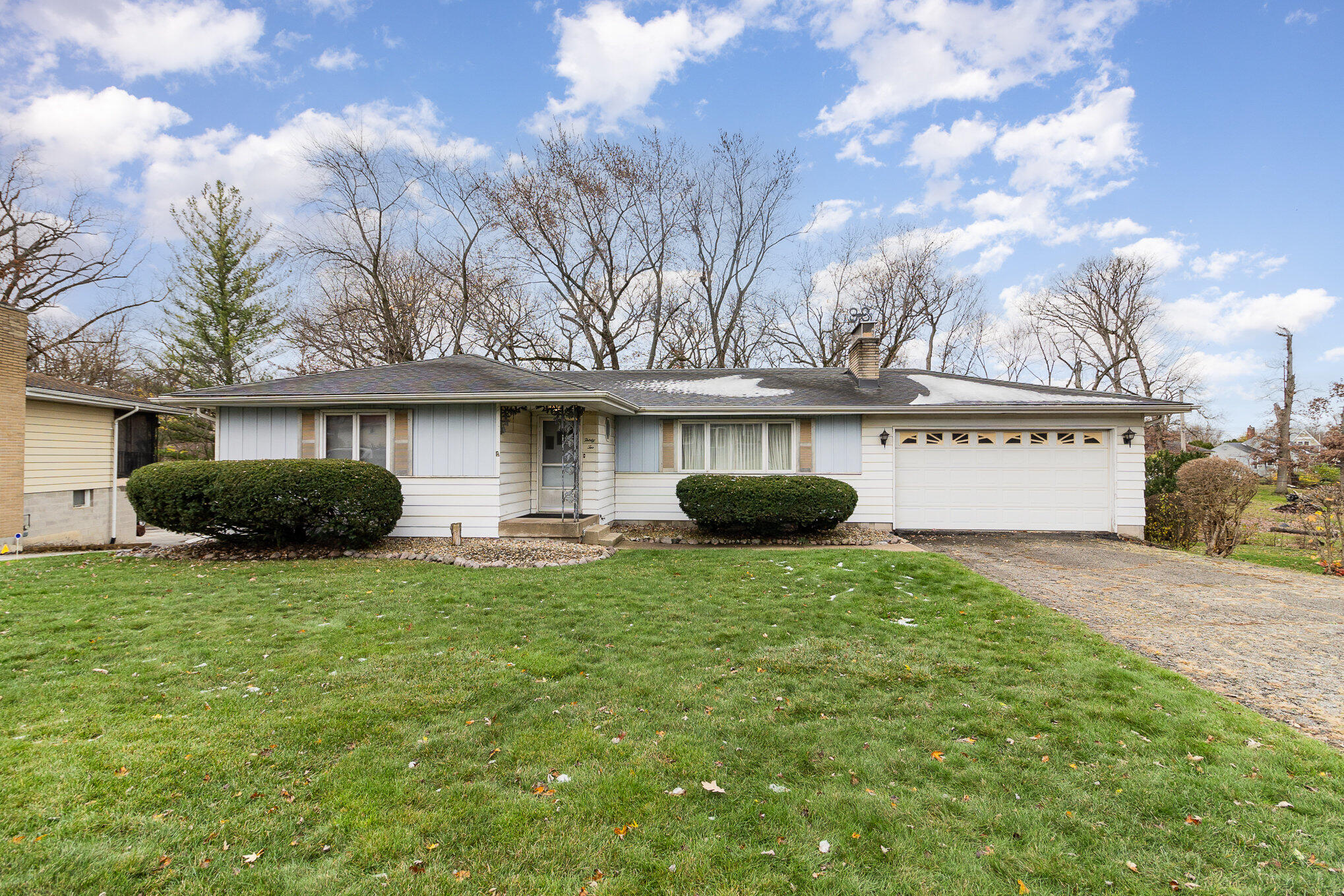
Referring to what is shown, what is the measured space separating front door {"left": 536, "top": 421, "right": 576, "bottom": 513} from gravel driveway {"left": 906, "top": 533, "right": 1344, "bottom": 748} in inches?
277

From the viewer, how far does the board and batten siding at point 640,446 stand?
1202 centimetres

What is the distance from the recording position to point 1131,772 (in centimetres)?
292

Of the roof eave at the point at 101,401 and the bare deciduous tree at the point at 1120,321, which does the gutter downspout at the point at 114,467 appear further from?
the bare deciduous tree at the point at 1120,321

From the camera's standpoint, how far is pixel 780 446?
38.5ft

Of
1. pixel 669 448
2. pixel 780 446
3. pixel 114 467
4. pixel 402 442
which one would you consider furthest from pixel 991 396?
pixel 114 467

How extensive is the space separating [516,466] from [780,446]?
5287 millimetres

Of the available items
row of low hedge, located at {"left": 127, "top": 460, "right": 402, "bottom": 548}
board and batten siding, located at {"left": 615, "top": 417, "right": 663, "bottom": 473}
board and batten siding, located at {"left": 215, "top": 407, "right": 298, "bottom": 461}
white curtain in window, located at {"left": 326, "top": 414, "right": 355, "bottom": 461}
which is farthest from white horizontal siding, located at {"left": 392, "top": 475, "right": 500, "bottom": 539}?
board and batten siding, located at {"left": 615, "top": 417, "right": 663, "bottom": 473}

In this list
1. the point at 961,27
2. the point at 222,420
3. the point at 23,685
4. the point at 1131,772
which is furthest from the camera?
the point at 961,27

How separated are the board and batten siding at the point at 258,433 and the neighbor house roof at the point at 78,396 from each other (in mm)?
3170

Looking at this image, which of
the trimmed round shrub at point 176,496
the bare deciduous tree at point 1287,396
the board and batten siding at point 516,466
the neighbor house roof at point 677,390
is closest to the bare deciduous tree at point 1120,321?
the bare deciduous tree at point 1287,396

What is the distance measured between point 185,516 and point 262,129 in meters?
10.7

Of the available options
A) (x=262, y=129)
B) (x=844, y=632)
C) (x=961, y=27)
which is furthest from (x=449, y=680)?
(x=262, y=129)

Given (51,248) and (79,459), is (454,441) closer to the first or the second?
(79,459)

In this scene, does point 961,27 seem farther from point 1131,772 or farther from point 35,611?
point 35,611
